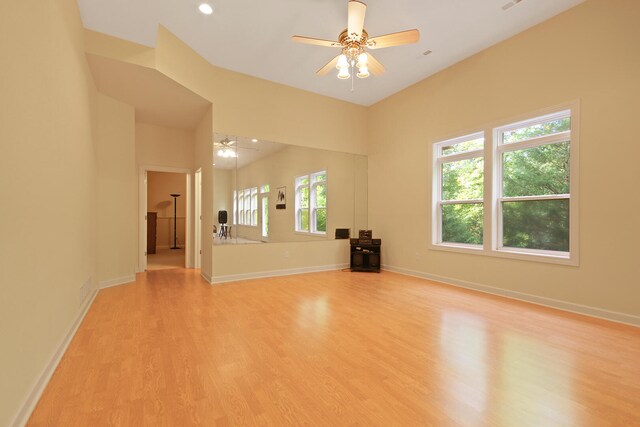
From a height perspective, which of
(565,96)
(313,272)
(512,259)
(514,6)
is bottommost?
(313,272)

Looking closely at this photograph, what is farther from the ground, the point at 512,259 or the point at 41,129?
the point at 41,129

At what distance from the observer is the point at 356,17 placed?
3.02 m

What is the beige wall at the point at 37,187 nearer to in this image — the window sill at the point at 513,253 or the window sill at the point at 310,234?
the window sill at the point at 310,234

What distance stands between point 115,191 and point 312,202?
11.5 ft

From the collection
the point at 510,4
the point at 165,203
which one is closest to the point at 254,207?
the point at 510,4

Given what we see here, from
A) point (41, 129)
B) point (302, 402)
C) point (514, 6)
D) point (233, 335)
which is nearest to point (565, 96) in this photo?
point (514, 6)

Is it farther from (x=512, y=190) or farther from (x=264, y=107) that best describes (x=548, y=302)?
(x=264, y=107)

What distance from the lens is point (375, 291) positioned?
4.38 m

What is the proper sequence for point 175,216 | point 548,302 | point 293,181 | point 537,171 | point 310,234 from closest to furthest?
point 548,302 → point 537,171 → point 293,181 → point 310,234 → point 175,216

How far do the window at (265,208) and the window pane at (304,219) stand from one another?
0.77m

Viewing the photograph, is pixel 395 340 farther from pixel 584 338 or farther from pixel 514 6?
pixel 514 6

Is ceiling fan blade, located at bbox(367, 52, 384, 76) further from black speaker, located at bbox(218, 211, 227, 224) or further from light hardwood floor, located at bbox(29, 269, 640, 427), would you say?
black speaker, located at bbox(218, 211, 227, 224)

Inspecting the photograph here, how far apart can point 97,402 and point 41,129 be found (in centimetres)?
184

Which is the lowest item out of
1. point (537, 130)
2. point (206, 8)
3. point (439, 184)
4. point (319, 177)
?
point (439, 184)
